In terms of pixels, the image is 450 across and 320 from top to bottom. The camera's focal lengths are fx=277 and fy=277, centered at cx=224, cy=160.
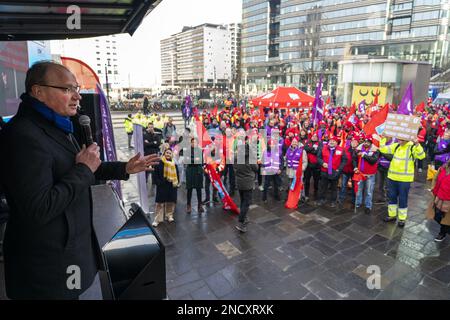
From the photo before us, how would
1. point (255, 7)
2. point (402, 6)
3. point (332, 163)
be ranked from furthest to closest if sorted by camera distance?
point (255, 7) → point (402, 6) → point (332, 163)

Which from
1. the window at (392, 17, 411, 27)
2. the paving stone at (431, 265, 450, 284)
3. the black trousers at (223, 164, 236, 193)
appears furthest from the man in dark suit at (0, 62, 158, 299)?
the window at (392, 17, 411, 27)

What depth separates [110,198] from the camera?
21.5 ft

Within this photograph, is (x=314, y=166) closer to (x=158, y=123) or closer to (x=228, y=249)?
(x=228, y=249)

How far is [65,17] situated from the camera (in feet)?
11.8

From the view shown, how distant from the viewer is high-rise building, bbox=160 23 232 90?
142250 millimetres

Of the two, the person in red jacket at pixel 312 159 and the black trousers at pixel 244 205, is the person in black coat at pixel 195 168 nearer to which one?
the black trousers at pixel 244 205

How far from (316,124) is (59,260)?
9804 millimetres

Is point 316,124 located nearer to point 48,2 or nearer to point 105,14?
point 105,14

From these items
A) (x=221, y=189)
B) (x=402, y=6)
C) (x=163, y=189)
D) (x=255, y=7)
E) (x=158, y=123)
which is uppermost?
(x=255, y=7)

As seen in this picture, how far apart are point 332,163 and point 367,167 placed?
0.76 m

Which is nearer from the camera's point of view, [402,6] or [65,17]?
[65,17]

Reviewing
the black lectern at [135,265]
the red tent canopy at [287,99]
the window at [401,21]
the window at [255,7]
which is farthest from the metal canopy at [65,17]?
the window at [255,7]

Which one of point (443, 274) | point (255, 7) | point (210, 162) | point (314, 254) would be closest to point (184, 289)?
point (314, 254)

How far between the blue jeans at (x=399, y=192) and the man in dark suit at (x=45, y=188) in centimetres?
592
